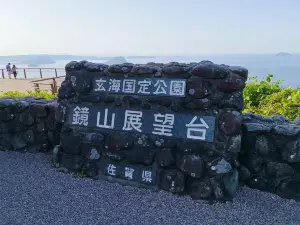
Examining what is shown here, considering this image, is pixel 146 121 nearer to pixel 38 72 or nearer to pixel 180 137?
pixel 180 137

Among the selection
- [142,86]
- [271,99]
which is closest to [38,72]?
[271,99]

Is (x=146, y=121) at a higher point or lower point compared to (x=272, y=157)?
higher

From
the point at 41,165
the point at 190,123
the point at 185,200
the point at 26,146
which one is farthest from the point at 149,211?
A: the point at 26,146

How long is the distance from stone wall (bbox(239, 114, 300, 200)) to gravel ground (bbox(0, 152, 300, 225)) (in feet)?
0.38

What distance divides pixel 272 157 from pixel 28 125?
3.39 metres

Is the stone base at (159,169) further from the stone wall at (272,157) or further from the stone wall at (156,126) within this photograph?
the stone wall at (272,157)

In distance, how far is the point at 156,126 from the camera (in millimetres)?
3213

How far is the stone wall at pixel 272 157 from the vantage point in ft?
9.48

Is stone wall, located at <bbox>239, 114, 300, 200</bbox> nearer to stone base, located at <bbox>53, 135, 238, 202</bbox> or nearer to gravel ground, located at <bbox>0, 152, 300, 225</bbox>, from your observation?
gravel ground, located at <bbox>0, 152, 300, 225</bbox>

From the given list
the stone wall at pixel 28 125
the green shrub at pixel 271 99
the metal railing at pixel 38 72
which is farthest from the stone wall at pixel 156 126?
the metal railing at pixel 38 72

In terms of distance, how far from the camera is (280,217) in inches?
105

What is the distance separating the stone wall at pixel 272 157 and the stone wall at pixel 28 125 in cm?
260

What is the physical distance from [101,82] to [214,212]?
6.38 feet

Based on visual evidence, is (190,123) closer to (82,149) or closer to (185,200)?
(185,200)
